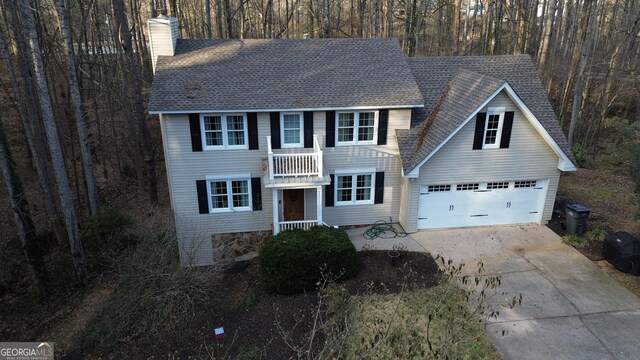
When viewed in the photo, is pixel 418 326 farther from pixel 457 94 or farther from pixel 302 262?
pixel 457 94

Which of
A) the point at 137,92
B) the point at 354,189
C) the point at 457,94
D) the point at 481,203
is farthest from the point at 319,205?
the point at 137,92

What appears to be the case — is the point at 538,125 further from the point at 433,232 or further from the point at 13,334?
the point at 13,334

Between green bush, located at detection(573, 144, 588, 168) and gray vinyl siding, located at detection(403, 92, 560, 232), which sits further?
green bush, located at detection(573, 144, 588, 168)

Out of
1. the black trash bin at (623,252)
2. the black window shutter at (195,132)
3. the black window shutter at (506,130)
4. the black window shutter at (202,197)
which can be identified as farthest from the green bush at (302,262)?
the black trash bin at (623,252)

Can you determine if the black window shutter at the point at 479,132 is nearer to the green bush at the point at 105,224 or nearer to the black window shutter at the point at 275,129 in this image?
the black window shutter at the point at 275,129

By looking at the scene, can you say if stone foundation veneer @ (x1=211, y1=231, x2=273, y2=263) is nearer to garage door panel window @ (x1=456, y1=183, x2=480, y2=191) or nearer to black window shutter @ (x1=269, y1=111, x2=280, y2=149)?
black window shutter @ (x1=269, y1=111, x2=280, y2=149)

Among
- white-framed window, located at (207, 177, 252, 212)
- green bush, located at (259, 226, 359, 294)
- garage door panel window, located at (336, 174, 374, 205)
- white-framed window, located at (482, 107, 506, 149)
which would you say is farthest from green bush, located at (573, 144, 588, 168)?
white-framed window, located at (207, 177, 252, 212)

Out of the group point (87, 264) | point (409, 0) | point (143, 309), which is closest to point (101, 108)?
point (87, 264)
